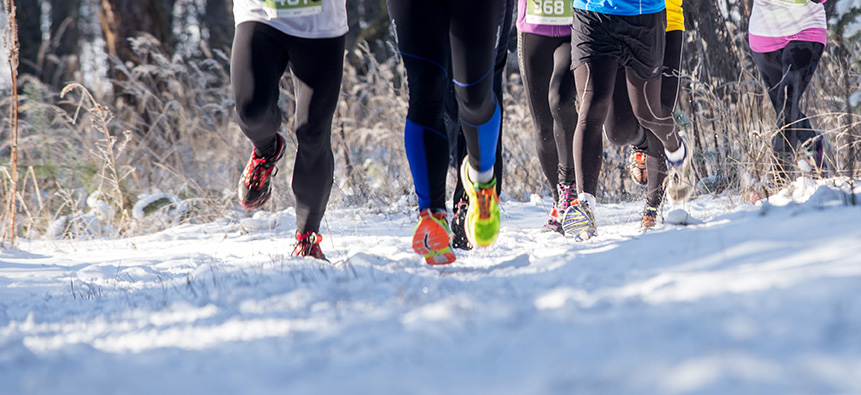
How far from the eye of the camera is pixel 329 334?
4.35 ft

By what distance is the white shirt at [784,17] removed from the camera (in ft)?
12.2

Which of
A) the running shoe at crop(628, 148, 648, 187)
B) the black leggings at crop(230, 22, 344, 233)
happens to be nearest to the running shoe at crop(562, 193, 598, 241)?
the running shoe at crop(628, 148, 648, 187)

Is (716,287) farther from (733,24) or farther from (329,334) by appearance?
(733,24)

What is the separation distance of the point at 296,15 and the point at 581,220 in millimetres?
1497

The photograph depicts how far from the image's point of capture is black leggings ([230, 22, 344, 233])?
8.32 feet

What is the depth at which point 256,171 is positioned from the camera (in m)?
2.79

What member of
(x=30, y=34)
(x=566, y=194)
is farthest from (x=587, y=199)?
(x=30, y=34)

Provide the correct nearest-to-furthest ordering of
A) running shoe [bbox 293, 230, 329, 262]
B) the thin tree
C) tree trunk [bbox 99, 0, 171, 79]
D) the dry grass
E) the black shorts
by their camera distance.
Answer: running shoe [bbox 293, 230, 329, 262], the black shorts, the thin tree, the dry grass, tree trunk [bbox 99, 0, 171, 79]

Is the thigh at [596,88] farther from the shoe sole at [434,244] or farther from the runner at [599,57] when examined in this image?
the shoe sole at [434,244]

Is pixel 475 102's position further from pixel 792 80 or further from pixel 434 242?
pixel 792 80

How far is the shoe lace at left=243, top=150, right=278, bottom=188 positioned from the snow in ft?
1.91

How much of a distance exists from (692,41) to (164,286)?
4463 millimetres

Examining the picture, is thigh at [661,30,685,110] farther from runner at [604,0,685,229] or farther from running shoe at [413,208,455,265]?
running shoe at [413,208,455,265]

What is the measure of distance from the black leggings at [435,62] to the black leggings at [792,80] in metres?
2.19
